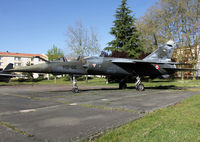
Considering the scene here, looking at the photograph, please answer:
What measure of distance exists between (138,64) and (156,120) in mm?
10904

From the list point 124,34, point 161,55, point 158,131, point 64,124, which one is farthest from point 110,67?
point 124,34

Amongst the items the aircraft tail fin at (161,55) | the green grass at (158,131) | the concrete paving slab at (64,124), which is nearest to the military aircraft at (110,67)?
the aircraft tail fin at (161,55)

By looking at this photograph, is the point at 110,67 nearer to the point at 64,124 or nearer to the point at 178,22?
the point at 64,124

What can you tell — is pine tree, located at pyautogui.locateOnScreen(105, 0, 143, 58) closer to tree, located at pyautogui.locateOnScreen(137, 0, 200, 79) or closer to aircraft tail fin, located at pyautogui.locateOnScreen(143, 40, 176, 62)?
tree, located at pyautogui.locateOnScreen(137, 0, 200, 79)

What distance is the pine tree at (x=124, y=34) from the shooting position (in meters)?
39.7

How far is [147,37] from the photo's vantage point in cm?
4572

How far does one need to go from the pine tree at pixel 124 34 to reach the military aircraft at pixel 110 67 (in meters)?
22.3

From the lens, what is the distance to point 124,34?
41.8 metres

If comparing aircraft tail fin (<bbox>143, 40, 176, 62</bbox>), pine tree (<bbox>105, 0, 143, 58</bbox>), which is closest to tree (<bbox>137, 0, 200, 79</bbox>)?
pine tree (<bbox>105, 0, 143, 58</bbox>)

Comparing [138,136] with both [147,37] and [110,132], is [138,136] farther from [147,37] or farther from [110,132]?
[147,37]

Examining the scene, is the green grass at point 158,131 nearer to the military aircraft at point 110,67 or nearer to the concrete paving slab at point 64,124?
the concrete paving slab at point 64,124

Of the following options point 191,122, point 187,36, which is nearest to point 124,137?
point 191,122

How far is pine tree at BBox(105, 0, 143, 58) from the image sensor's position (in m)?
39.7

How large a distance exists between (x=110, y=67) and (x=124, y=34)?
29.4 m
